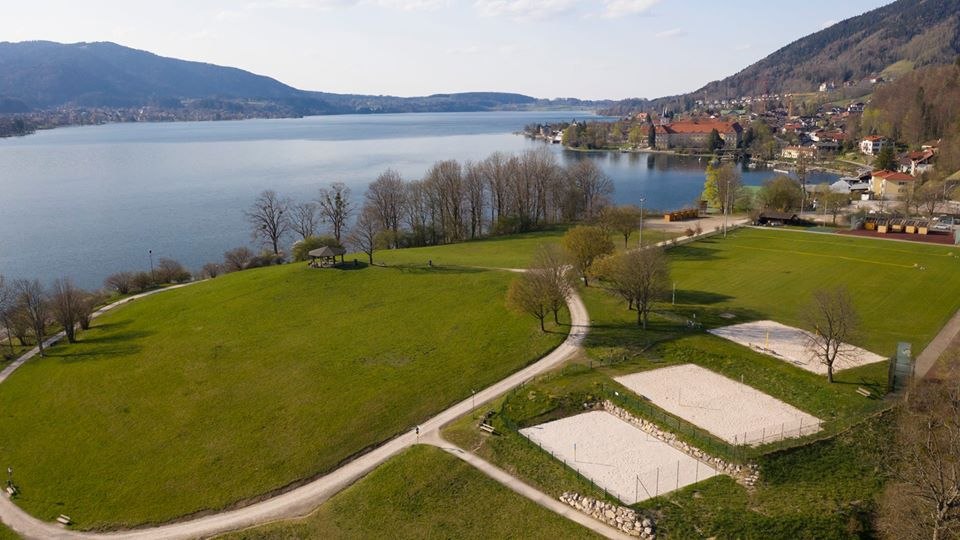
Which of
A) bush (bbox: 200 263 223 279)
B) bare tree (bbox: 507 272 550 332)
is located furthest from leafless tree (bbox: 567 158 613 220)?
bush (bbox: 200 263 223 279)

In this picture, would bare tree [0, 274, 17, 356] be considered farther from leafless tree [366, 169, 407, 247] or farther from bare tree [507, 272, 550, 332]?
leafless tree [366, 169, 407, 247]

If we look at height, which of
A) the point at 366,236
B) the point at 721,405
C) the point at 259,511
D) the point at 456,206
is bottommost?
the point at 259,511

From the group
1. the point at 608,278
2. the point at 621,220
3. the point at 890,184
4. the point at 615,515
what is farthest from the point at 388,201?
the point at 890,184

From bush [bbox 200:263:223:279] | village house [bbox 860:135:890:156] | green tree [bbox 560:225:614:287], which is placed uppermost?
village house [bbox 860:135:890:156]

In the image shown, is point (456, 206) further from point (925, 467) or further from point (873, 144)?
point (873, 144)

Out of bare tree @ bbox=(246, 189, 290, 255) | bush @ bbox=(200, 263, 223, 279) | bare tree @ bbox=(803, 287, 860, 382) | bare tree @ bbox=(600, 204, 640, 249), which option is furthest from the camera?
bare tree @ bbox=(246, 189, 290, 255)

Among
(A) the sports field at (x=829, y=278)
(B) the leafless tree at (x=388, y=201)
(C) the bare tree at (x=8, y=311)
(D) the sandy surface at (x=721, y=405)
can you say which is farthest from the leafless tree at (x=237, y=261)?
(D) the sandy surface at (x=721, y=405)
